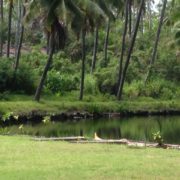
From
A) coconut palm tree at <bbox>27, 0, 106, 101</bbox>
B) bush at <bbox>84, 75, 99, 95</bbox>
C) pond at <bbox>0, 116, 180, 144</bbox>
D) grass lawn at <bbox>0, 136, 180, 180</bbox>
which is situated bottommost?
pond at <bbox>0, 116, 180, 144</bbox>

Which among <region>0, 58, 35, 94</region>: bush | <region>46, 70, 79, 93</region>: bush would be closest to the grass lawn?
<region>0, 58, 35, 94</region>: bush

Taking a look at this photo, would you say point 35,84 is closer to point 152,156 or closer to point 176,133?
point 176,133

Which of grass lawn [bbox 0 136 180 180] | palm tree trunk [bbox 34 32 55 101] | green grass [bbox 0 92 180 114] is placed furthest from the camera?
palm tree trunk [bbox 34 32 55 101]

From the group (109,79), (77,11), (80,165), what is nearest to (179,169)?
(80,165)

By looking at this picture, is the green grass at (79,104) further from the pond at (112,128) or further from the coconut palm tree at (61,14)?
the coconut palm tree at (61,14)

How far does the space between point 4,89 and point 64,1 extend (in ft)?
34.7

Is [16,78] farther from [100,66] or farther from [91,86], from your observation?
[100,66]

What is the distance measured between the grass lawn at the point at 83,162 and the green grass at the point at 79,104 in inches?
852

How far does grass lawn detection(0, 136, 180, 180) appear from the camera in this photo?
11984mm

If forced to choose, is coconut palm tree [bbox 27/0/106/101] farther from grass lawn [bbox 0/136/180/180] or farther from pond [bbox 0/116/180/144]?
grass lawn [bbox 0/136/180/180]

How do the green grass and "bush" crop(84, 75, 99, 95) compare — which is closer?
the green grass

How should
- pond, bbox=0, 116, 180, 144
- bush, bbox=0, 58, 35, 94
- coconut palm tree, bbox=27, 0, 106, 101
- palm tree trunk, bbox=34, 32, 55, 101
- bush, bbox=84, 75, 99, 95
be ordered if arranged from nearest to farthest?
pond, bbox=0, 116, 180, 144 < coconut palm tree, bbox=27, 0, 106, 101 < palm tree trunk, bbox=34, 32, 55, 101 < bush, bbox=0, 58, 35, 94 < bush, bbox=84, 75, 99, 95

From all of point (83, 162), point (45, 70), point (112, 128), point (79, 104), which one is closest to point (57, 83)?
point (79, 104)

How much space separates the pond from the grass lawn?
36.1 ft
